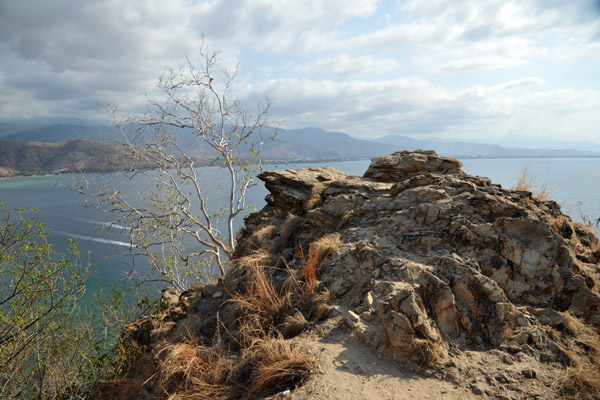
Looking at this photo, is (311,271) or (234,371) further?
(311,271)

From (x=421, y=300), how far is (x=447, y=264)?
85 centimetres

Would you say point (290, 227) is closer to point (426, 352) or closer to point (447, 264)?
point (447, 264)

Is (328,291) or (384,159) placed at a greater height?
(384,159)

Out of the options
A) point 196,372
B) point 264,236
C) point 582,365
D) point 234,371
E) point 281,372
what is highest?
point 264,236

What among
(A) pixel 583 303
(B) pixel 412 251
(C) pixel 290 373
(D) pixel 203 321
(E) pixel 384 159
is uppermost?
(E) pixel 384 159

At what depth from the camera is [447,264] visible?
4.75 meters

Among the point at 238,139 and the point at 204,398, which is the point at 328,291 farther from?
the point at 238,139

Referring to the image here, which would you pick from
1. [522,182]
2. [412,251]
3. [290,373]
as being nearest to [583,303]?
[412,251]

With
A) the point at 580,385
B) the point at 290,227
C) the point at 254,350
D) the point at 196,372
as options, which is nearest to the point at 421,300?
the point at 580,385

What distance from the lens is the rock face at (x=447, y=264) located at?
4.01 meters

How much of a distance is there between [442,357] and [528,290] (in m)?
1.98

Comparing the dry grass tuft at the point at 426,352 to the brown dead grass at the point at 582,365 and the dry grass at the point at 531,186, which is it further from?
the dry grass at the point at 531,186

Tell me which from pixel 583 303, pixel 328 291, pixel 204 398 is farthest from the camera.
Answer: pixel 328 291

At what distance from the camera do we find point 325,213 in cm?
689
